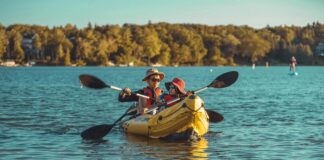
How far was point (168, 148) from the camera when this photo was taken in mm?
17500

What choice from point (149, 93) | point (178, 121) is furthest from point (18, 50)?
point (178, 121)

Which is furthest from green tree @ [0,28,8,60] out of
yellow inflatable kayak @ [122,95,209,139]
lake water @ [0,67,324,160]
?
yellow inflatable kayak @ [122,95,209,139]

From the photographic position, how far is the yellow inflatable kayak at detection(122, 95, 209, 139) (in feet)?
57.2

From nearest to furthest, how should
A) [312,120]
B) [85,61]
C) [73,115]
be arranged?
[312,120], [73,115], [85,61]

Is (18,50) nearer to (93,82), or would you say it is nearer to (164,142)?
(93,82)

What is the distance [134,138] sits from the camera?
1950 cm

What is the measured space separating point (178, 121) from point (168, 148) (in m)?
0.79

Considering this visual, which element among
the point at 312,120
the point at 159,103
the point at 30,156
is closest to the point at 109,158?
the point at 30,156

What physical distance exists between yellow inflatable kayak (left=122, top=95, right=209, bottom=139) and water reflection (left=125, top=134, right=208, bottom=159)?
8.5 inches

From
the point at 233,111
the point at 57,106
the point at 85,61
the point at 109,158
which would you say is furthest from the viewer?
the point at 85,61

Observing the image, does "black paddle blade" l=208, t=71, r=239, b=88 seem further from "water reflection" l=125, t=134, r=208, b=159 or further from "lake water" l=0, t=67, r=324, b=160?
"water reflection" l=125, t=134, r=208, b=159

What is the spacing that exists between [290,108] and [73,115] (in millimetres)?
10192

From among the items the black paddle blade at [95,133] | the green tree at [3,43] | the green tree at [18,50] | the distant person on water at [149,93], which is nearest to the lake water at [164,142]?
the black paddle blade at [95,133]

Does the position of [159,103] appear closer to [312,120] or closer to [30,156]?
Result: [30,156]
